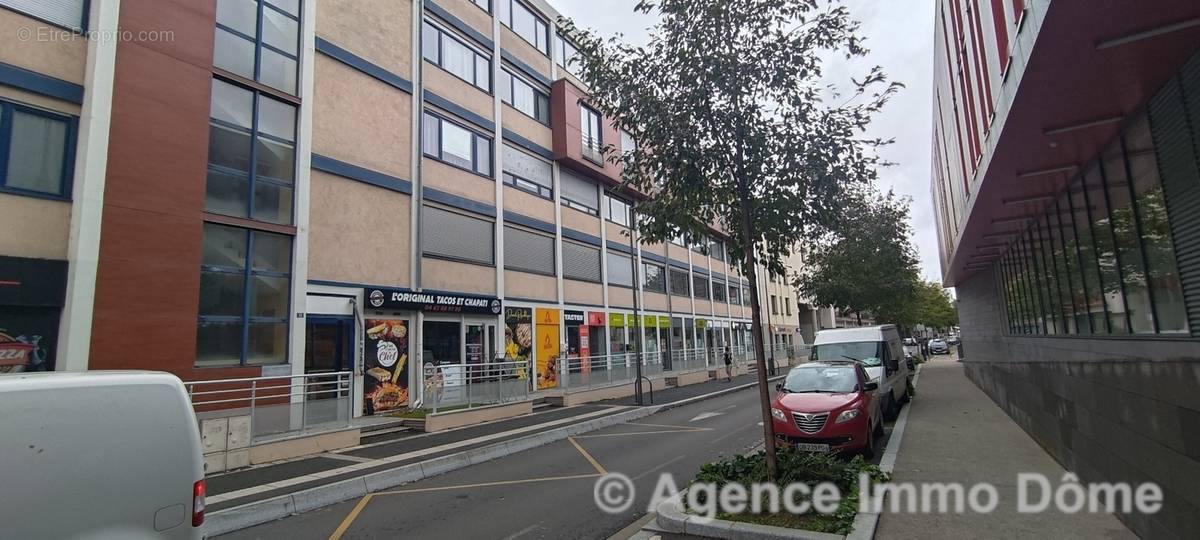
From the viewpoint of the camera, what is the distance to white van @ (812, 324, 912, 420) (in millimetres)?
13127

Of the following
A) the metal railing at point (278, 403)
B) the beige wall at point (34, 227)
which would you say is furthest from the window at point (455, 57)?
the metal railing at point (278, 403)

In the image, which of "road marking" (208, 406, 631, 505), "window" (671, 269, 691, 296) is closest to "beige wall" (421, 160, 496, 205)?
"road marking" (208, 406, 631, 505)

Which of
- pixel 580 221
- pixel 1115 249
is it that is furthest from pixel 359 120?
pixel 1115 249

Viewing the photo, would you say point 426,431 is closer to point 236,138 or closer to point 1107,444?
point 236,138

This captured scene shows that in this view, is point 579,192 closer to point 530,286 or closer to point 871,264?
point 530,286

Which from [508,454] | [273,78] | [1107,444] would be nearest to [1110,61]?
[1107,444]

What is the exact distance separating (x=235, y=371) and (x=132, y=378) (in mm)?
10048

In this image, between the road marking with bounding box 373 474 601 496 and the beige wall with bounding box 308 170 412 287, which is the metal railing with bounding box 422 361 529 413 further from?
the road marking with bounding box 373 474 601 496

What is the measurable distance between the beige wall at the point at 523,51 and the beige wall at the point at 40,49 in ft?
46.0

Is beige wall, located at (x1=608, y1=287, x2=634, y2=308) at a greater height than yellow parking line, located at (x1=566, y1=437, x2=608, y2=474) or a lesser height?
greater

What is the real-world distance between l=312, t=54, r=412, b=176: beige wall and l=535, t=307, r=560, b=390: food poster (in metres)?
7.94

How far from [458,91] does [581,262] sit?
9.22 meters

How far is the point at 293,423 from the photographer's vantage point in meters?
10.6

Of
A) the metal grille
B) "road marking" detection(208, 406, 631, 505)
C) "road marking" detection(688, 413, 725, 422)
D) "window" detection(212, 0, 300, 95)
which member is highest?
"window" detection(212, 0, 300, 95)
